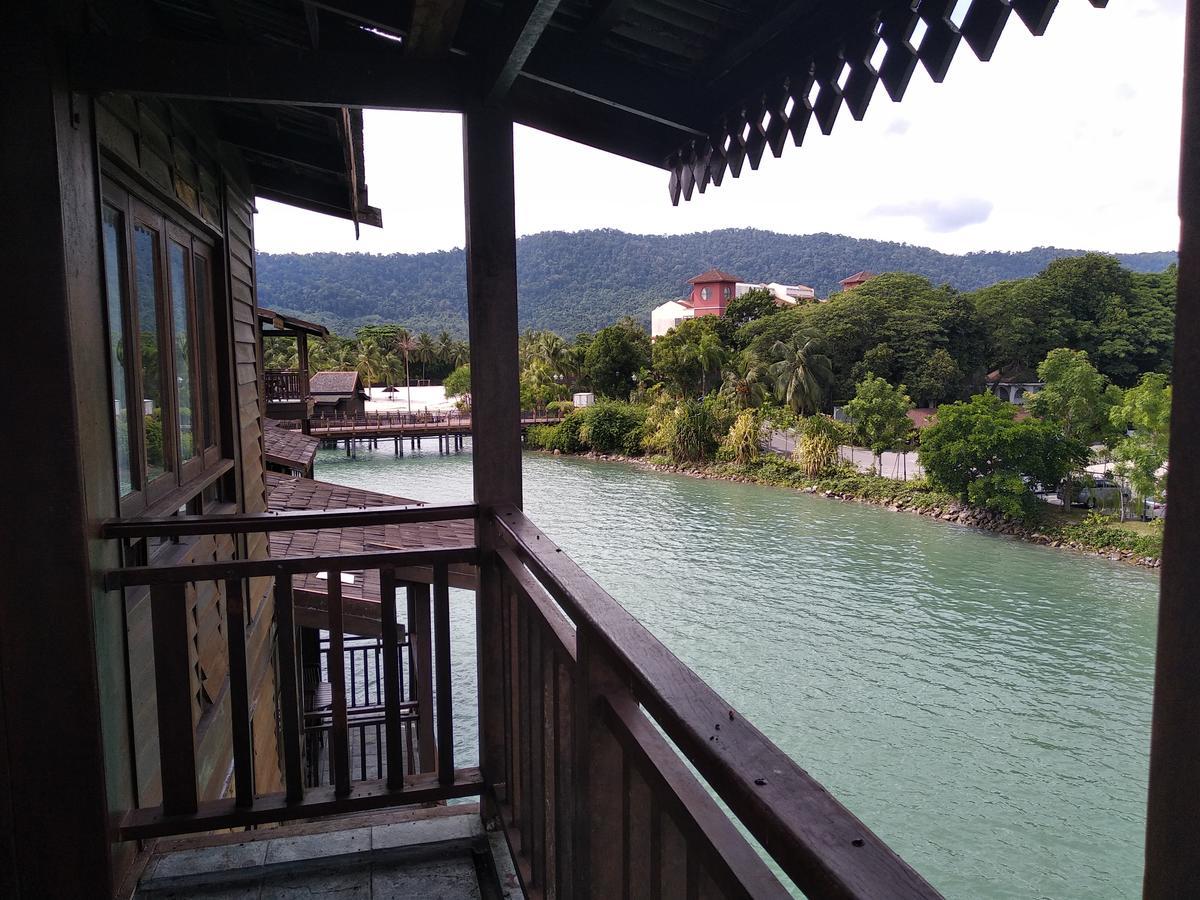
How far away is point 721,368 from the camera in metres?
35.0

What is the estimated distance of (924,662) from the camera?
15.1m

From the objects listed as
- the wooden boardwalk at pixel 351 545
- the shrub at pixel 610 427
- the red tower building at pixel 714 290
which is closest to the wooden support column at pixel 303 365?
the wooden boardwalk at pixel 351 545

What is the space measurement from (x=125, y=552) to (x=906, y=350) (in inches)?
1415

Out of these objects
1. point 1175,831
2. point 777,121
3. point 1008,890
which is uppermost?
point 777,121

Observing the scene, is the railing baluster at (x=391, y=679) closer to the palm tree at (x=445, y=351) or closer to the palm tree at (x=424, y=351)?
the palm tree at (x=424, y=351)

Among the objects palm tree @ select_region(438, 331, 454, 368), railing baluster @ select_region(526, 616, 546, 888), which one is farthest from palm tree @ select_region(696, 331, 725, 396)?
railing baluster @ select_region(526, 616, 546, 888)

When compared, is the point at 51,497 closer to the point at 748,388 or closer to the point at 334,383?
the point at 748,388

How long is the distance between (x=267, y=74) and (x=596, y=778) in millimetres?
1718

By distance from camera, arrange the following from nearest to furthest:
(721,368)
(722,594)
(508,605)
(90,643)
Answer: (90,643) → (508,605) → (722,594) → (721,368)

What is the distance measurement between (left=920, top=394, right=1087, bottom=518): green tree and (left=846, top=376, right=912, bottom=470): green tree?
11.3 ft

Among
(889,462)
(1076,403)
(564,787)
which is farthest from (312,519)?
(889,462)

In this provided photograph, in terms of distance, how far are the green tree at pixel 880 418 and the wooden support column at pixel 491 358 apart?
25569 mm

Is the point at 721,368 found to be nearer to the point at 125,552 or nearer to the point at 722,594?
the point at 722,594

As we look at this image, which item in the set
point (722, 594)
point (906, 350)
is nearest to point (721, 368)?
point (906, 350)
